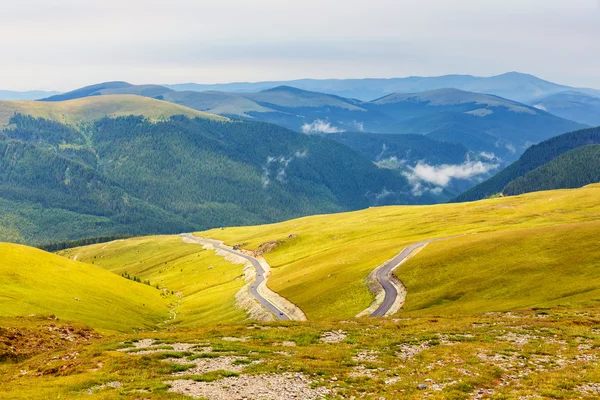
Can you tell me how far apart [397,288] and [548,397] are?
62.7m

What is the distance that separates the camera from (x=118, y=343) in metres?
53.7

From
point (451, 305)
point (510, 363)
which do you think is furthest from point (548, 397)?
point (451, 305)

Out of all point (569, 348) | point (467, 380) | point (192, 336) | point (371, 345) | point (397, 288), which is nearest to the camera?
point (467, 380)

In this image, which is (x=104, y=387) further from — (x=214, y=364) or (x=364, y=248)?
(x=364, y=248)

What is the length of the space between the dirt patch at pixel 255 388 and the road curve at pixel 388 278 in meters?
47.8

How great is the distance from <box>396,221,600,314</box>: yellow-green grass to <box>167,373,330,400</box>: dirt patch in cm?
4441

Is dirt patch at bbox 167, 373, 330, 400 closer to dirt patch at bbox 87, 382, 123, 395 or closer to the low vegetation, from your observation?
the low vegetation

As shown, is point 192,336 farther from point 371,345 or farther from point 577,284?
point 577,284

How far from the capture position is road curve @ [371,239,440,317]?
8756cm

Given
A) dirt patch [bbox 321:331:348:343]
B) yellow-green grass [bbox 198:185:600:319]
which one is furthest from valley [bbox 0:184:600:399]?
yellow-green grass [bbox 198:185:600:319]

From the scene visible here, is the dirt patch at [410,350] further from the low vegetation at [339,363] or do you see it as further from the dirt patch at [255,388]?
the dirt patch at [255,388]

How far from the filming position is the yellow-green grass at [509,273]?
75.9 meters

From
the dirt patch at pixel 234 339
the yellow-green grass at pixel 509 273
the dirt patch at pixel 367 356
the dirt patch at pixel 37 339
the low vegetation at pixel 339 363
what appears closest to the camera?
the low vegetation at pixel 339 363

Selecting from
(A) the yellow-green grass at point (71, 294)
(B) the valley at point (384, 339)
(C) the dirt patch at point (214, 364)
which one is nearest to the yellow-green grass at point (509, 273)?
(B) the valley at point (384, 339)
